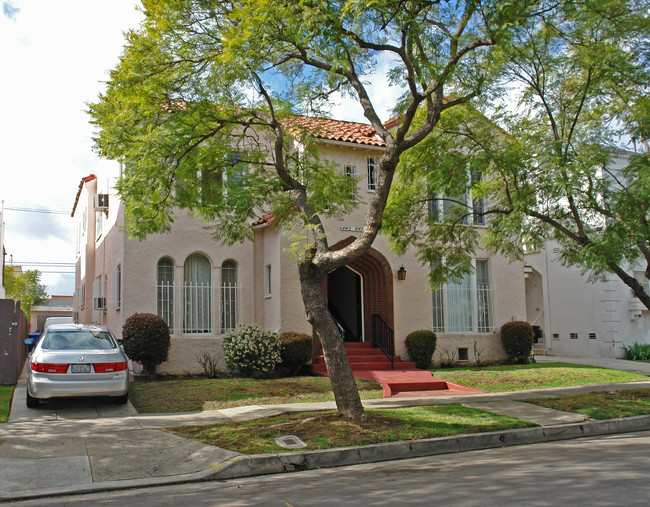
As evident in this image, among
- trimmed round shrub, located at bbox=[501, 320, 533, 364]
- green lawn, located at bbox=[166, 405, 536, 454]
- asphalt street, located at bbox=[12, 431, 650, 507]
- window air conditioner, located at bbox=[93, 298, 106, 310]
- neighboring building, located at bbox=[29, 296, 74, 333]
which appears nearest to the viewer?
asphalt street, located at bbox=[12, 431, 650, 507]

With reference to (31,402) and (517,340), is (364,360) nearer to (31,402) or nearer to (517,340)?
(517,340)

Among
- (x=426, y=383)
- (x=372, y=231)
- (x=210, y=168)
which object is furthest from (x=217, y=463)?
(x=426, y=383)

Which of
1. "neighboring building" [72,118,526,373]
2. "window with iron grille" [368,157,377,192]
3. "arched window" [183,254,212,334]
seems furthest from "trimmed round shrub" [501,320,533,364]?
"arched window" [183,254,212,334]

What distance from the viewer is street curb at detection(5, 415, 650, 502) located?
21.9 feet

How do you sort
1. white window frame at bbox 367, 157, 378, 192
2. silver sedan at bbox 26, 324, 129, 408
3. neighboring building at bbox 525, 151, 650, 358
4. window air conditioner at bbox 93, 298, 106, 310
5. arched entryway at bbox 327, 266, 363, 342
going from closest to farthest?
silver sedan at bbox 26, 324, 129, 408 < white window frame at bbox 367, 157, 378, 192 < arched entryway at bbox 327, 266, 363, 342 < window air conditioner at bbox 93, 298, 106, 310 < neighboring building at bbox 525, 151, 650, 358

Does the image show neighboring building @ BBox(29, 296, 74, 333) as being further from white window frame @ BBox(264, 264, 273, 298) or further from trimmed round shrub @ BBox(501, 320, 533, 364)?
trimmed round shrub @ BBox(501, 320, 533, 364)

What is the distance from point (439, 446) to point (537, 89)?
26.0 ft

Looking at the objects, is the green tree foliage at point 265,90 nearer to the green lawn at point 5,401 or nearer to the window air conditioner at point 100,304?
the green lawn at point 5,401

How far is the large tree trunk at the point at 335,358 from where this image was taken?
9383 mm

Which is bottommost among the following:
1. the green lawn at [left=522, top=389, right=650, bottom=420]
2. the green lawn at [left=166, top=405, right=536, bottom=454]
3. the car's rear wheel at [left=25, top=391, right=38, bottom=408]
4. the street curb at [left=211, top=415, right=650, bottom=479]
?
the street curb at [left=211, top=415, right=650, bottom=479]

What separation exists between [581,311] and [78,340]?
62.4ft

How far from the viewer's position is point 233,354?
1504cm

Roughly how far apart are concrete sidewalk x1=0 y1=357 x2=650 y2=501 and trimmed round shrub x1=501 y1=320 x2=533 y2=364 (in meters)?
7.14

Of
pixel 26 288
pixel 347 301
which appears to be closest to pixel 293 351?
pixel 347 301
